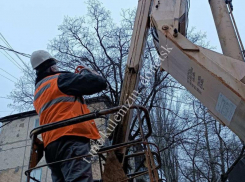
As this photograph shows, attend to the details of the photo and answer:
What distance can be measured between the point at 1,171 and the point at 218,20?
612 inches

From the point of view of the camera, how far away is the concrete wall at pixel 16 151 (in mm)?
15250

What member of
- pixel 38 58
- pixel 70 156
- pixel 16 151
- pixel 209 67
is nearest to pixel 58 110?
pixel 70 156

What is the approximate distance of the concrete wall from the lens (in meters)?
15.2

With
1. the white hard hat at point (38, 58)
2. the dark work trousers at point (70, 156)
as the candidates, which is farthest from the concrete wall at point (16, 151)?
the dark work trousers at point (70, 156)

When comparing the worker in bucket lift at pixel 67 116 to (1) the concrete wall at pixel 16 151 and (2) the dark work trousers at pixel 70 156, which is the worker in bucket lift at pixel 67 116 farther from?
(1) the concrete wall at pixel 16 151

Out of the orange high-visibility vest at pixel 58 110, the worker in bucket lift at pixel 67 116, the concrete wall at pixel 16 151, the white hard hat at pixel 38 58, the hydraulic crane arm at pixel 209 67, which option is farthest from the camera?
the concrete wall at pixel 16 151

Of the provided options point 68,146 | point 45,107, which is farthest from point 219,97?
point 45,107

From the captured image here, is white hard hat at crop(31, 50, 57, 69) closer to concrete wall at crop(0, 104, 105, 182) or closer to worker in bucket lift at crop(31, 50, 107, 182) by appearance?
worker in bucket lift at crop(31, 50, 107, 182)

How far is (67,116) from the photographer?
8.91 feet

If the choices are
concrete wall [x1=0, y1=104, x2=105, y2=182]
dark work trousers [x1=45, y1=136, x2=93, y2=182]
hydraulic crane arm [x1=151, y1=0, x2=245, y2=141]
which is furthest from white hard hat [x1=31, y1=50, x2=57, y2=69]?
concrete wall [x1=0, y1=104, x2=105, y2=182]

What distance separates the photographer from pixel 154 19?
3225 millimetres

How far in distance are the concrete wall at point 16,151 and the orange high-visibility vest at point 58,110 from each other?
467 inches

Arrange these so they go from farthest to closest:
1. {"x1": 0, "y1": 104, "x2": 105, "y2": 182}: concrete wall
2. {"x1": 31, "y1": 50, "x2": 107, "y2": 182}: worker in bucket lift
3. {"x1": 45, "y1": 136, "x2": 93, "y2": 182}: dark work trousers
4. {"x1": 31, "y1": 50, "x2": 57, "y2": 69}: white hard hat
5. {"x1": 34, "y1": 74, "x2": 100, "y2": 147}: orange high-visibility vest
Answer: {"x1": 0, "y1": 104, "x2": 105, "y2": 182}: concrete wall, {"x1": 31, "y1": 50, "x2": 57, "y2": 69}: white hard hat, {"x1": 34, "y1": 74, "x2": 100, "y2": 147}: orange high-visibility vest, {"x1": 31, "y1": 50, "x2": 107, "y2": 182}: worker in bucket lift, {"x1": 45, "y1": 136, "x2": 93, "y2": 182}: dark work trousers

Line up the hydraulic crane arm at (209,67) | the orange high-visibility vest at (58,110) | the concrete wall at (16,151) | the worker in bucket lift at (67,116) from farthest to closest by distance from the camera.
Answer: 1. the concrete wall at (16,151)
2. the orange high-visibility vest at (58,110)
3. the worker in bucket lift at (67,116)
4. the hydraulic crane arm at (209,67)
